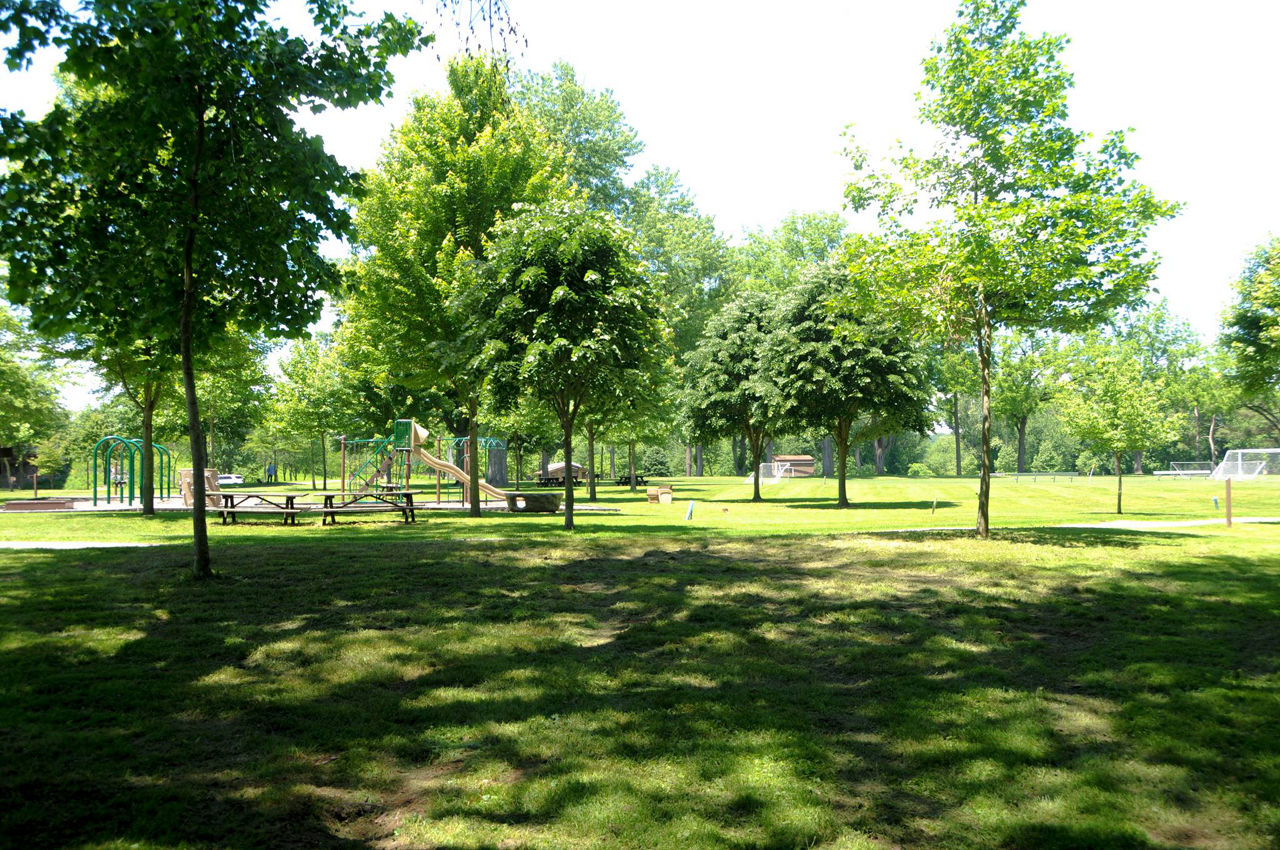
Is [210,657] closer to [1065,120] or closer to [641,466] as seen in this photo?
[1065,120]

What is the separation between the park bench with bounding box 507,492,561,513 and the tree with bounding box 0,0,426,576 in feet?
52.9

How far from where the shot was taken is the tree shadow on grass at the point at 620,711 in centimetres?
427

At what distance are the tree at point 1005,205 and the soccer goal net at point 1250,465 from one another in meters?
57.8

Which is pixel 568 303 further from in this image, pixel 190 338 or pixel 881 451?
pixel 881 451

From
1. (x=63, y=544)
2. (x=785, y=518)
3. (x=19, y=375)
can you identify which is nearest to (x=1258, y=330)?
(x=785, y=518)

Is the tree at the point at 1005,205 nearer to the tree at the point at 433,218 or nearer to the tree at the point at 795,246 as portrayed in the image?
the tree at the point at 433,218

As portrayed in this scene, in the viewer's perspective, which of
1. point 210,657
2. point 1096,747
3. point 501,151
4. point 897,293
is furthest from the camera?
point 501,151

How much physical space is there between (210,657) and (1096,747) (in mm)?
6852

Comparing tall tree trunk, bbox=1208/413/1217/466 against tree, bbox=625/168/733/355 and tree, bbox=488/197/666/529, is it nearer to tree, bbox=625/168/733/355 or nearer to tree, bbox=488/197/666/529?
tree, bbox=625/168/733/355

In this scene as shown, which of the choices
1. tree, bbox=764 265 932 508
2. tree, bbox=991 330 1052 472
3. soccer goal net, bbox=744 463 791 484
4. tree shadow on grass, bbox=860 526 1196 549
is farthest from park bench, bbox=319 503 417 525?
tree, bbox=991 330 1052 472

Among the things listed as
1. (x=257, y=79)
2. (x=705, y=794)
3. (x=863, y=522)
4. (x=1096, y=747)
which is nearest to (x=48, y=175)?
(x=257, y=79)

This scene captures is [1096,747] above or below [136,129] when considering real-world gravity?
below

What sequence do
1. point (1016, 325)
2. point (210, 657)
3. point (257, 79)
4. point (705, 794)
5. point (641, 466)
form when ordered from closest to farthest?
1. point (705, 794)
2. point (210, 657)
3. point (257, 79)
4. point (1016, 325)
5. point (641, 466)

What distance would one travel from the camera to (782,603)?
374 inches
